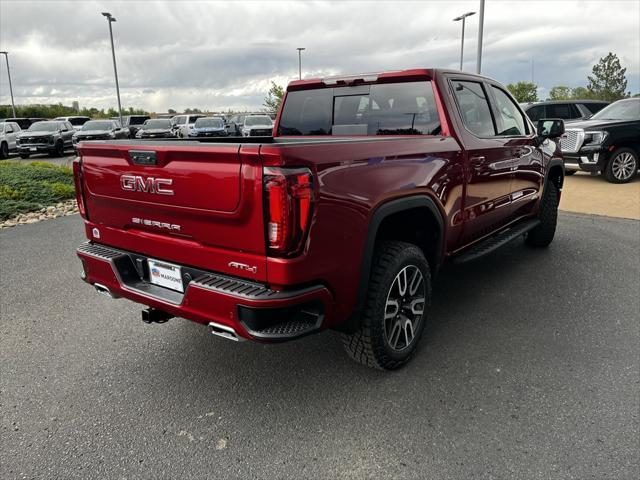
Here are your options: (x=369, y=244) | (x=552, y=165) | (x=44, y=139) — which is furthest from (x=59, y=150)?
(x=369, y=244)

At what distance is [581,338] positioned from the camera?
11.7ft

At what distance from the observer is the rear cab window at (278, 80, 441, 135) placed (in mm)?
3674

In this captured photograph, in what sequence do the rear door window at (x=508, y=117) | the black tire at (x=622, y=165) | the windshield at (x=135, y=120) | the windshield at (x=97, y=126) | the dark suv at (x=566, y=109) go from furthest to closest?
the windshield at (x=135, y=120)
the windshield at (x=97, y=126)
the dark suv at (x=566, y=109)
the black tire at (x=622, y=165)
the rear door window at (x=508, y=117)

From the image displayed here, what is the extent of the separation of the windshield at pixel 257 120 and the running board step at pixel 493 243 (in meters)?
20.7

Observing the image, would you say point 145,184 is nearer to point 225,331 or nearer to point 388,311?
point 225,331

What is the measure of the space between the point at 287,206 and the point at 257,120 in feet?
77.3

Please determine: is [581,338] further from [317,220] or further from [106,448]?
[106,448]

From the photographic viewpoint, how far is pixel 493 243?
427 cm

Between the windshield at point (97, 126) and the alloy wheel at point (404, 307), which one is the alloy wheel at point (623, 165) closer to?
the alloy wheel at point (404, 307)

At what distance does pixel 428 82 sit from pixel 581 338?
2.17m

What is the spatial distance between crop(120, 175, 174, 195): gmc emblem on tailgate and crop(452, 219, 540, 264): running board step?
7.33 ft

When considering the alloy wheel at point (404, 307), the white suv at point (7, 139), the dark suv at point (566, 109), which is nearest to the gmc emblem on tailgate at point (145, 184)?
the alloy wheel at point (404, 307)

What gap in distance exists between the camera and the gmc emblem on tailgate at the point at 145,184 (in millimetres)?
2582

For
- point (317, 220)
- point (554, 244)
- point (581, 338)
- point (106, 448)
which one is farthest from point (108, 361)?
point (554, 244)
